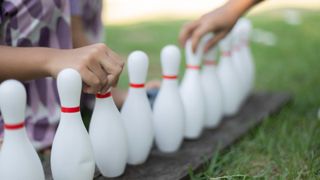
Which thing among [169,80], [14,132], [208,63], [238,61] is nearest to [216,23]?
[208,63]

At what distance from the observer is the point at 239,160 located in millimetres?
1263

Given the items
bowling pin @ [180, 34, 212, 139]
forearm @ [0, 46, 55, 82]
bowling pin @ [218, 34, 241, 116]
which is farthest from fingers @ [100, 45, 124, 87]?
bowling pin @ [218, 34, 241, 116]

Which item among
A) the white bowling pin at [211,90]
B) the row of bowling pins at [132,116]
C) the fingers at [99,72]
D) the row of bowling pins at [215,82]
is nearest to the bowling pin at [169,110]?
the row of bowling pins at [132,116]

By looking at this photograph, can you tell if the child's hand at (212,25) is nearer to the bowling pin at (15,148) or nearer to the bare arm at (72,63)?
the bare arm at (72,63)

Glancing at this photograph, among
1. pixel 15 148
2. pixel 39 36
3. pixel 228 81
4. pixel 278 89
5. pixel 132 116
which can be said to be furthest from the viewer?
pixel 278 89

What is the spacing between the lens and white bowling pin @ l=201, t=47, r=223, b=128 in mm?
1479

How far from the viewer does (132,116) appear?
1163 mm

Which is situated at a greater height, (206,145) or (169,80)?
(169,80)

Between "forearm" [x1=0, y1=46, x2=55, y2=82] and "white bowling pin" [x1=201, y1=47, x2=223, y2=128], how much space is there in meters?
0.59

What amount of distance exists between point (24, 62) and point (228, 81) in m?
0.78

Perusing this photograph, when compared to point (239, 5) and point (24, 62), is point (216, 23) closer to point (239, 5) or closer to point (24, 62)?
point (239, 5)

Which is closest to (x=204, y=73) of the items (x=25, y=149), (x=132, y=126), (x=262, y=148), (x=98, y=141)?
(x=262, y=148)

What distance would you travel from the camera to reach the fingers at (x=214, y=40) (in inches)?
56.9

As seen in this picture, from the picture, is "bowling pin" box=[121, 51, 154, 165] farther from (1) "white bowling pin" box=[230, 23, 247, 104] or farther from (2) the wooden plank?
(1) "white bowling pin" box=[230, 23, 247, 104]
